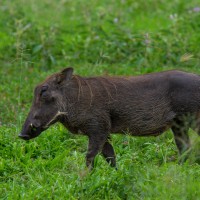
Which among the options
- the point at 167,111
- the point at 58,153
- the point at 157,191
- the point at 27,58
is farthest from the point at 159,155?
the point at 27,58

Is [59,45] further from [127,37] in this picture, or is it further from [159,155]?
[159,155]

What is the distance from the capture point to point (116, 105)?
6246 millimetres

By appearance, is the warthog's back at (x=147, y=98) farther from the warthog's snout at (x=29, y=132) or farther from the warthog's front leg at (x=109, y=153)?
the warthog's snout at (x=29, y=132)

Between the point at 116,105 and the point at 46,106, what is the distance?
0.62 metres

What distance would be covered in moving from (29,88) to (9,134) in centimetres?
189

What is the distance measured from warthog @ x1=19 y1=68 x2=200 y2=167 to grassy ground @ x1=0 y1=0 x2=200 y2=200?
25 cm

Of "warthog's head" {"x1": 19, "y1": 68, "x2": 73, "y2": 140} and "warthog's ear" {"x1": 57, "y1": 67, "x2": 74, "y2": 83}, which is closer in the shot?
"warthog's head" {"x1": 19, "y1": 68, "x2": 73, "y2": 140}

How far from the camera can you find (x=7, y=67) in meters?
9.59

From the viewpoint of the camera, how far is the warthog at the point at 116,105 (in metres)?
6.09

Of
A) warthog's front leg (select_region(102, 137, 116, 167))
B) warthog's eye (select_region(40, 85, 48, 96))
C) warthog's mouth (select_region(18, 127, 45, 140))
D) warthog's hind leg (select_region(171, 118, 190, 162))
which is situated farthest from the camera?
warthog's hind leg (select_region(171, 118, 190, 162))

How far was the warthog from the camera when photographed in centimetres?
609

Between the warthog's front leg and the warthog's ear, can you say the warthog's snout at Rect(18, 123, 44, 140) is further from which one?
the warthog's front leg

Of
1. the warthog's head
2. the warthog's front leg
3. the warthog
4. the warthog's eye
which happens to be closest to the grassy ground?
the warthog's front leg

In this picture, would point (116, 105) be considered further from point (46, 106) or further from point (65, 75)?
point (46, 106)
